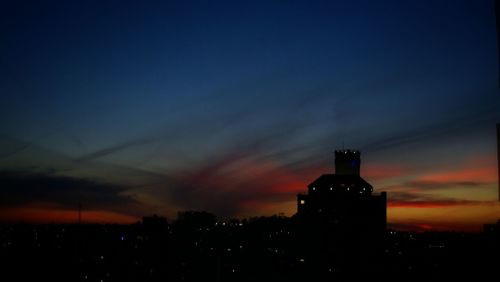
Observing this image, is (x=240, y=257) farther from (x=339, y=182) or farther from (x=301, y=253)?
(x=339, y=182)

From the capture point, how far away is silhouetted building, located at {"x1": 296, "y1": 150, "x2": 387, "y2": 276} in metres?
104

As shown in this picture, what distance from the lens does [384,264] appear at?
101438mm

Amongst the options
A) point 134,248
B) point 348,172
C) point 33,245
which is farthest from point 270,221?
point 33,245

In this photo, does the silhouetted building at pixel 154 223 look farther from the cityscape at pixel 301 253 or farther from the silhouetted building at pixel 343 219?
the silhouetted building at pixel 343 219

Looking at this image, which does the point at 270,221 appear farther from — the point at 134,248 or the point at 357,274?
the point at 357,274

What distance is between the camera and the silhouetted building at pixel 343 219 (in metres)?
104

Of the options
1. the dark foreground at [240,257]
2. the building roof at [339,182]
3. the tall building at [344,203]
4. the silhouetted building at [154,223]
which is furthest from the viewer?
the silhouetted building at [154,223]

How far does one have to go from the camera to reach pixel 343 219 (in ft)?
371

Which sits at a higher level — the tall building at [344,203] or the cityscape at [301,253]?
the tall building at [344,203]

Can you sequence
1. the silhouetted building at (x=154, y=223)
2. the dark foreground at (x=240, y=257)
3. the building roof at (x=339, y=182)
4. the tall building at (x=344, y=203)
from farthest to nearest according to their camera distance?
1. the silhouetted building at (x=154, y=223)
2. the building roof at (x=339, y=182)
3. the tall building at (x=344, y=203)
4. the dark foreground at (x=240, y=257)

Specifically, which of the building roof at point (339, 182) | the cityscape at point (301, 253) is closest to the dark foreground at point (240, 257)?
the cityscape at point (301, 253)

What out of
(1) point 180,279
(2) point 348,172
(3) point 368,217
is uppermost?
(2) point 348,172

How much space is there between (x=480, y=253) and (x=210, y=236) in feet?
259

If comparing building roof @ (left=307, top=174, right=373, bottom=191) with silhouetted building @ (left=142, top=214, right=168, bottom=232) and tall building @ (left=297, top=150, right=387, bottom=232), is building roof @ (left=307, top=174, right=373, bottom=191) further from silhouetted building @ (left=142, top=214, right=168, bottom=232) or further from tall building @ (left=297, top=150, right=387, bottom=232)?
silhouetted building @ (left=142, top=214, right=168, bottom=232)
